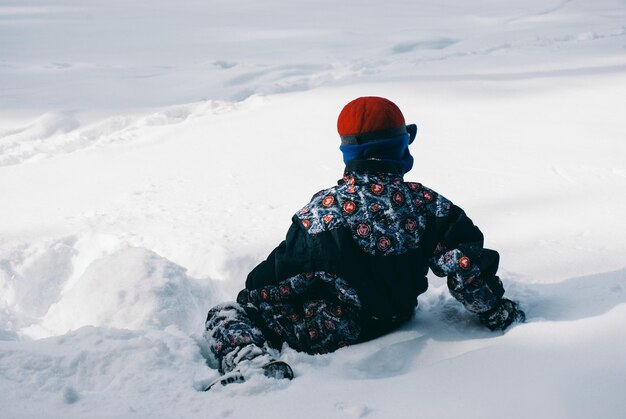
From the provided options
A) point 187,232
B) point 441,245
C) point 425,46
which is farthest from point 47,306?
point 425,46

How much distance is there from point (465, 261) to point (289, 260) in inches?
17.3

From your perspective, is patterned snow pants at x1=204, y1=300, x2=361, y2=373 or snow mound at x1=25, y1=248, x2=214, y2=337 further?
snow mound at x1=25, y1=248, x2=214, y2=337

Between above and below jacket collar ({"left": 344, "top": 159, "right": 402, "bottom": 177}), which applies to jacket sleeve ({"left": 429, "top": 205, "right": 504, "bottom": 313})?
below

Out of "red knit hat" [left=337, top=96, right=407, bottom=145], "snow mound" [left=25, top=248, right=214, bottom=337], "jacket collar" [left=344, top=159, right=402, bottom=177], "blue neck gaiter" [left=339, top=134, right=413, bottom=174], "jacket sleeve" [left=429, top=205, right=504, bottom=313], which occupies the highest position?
"red knit hat" [left=337, top=96, right=407, bottom=145]

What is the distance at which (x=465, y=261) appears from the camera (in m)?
1.71

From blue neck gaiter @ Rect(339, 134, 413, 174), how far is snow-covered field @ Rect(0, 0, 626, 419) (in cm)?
46

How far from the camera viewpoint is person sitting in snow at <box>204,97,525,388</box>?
1699 mm

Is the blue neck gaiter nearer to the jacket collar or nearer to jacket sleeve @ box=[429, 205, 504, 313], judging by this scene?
the jacket collar

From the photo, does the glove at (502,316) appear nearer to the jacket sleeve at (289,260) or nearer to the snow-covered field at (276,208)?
the snow-covered field at (276,208)

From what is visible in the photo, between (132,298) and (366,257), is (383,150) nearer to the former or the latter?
(366,257)

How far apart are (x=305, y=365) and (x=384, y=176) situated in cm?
51

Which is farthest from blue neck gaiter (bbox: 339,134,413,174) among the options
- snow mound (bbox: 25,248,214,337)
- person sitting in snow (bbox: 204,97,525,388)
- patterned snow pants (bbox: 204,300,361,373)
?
snow mound (bbox: 25,248,214,337)

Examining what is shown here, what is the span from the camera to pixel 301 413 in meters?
1.32

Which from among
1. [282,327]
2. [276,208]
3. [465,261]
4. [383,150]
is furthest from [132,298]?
[465,261]
